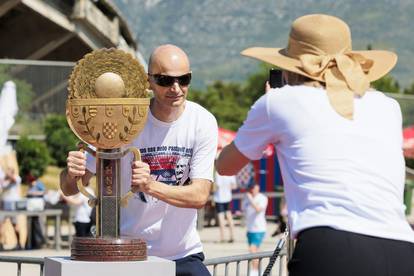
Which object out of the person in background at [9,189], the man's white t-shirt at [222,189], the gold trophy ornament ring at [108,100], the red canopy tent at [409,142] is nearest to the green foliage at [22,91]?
the man's white t-shirt at [222,189]

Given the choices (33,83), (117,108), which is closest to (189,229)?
(117,108)

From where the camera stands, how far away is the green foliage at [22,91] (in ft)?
89.2

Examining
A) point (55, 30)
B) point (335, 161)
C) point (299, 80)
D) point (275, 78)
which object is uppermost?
point (55, 30)

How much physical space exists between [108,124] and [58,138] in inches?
1087

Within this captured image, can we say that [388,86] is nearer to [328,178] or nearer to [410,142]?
[410,142]

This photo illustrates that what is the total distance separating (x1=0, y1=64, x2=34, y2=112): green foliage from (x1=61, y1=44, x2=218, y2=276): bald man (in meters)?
20.6

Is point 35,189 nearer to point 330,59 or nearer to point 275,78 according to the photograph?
point 275,78

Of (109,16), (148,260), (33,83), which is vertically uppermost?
(109,16)

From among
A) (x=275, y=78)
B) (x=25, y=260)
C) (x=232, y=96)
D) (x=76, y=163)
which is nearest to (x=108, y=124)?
(x=76, y=163)

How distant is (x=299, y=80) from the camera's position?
5098mm

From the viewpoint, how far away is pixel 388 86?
314 ft

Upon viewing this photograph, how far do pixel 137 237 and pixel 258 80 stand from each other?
96376 millimetres

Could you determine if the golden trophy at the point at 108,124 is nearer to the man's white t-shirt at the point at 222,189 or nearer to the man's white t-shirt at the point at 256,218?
the man's white t-shirt at the point at 256,218

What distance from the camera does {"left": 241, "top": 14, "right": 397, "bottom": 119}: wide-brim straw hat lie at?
5.01 metres
